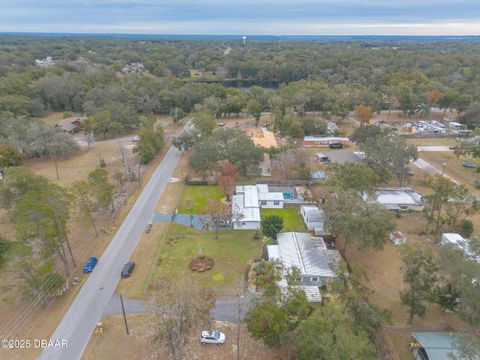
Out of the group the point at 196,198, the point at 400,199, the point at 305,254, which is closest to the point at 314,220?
the point at 305,254

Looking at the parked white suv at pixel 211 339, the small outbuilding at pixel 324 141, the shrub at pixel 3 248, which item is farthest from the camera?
the small outbuilding at pixel 324 141

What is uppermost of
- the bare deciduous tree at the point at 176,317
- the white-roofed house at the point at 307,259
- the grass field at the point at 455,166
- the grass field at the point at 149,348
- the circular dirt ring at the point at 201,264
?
the bare deciduous tree at the point at 176,317

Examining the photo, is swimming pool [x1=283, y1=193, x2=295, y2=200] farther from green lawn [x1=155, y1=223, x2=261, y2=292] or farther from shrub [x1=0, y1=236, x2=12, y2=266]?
shrub [x1=0, y1=236, x2=12, y2=266]

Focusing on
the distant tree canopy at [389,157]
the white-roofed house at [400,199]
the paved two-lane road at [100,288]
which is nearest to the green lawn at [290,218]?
the white-roofed house at [400,199]

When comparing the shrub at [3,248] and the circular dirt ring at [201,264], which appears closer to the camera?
the shrub at [3,248]

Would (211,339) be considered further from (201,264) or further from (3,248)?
(3,248)

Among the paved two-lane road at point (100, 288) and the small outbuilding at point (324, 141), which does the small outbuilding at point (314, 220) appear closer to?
the paved two-lane road at point (100, 288)
